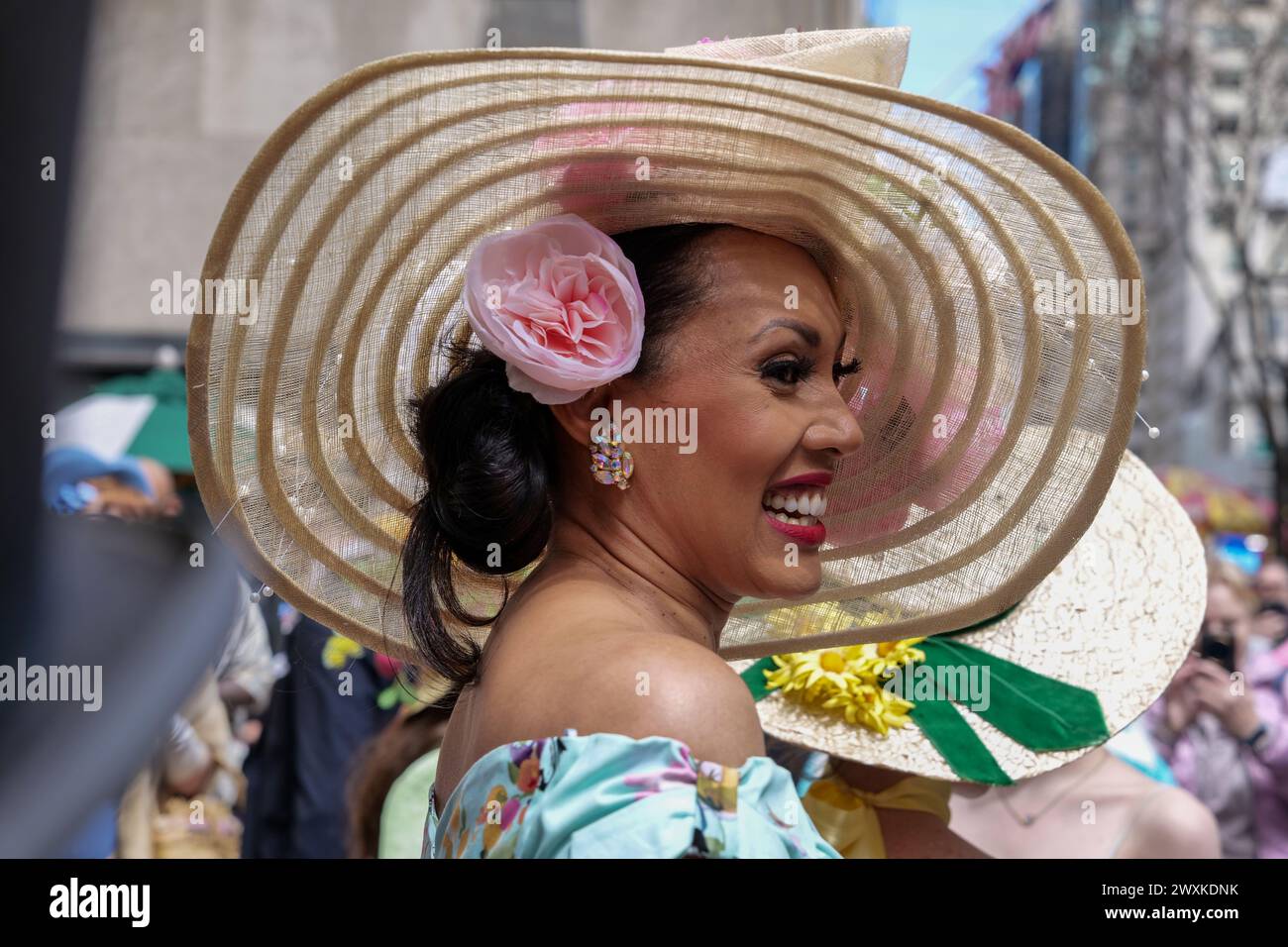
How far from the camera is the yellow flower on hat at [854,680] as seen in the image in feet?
8.84

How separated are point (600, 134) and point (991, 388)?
0.80 m

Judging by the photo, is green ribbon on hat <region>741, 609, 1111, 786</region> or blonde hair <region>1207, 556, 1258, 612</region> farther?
blonde hair <region>1207, 556, 1258, 612</region>

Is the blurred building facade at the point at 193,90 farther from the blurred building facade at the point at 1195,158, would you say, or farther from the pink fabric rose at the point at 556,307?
the pink fabric rose at the point at 556,307

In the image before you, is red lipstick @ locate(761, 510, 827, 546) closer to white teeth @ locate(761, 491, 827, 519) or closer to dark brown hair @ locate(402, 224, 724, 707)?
white teeth @ locate(761, 491, 827, 519)

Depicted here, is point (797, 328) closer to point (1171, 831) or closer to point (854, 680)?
point (854, 680)

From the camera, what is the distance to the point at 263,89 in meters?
9.22

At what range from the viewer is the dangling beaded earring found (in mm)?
1864

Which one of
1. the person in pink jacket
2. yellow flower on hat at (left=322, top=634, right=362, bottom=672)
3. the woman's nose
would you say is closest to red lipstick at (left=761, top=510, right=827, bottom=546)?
the woman's nose

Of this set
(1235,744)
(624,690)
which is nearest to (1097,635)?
(624,690)

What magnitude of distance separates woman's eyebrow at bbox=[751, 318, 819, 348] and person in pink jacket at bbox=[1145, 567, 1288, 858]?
343 centimetres

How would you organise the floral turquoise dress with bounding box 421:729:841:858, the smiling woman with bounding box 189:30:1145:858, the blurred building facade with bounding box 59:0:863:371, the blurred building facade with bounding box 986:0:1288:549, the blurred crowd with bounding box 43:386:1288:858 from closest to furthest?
the floral turquoise dress with bounding box 421:729:841:858
the smiling woman with bounding box 189:30:1145:858
the blurred crowd with bounding box 43:386:1288:858
the blurred building facade with bounding box 59:0:863:371
the blurred building facade with bounding box 986:0:1288:549

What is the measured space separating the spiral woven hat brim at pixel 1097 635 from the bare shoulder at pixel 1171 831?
58 cm

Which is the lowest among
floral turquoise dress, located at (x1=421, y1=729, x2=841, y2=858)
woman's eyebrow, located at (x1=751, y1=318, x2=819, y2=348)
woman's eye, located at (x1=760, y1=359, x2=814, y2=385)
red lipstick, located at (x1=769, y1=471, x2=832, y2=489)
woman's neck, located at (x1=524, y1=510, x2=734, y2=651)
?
floral turquoise dress, located at (x1=421, y1=729, x2=841, y2=858)

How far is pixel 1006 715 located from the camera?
2693mm
